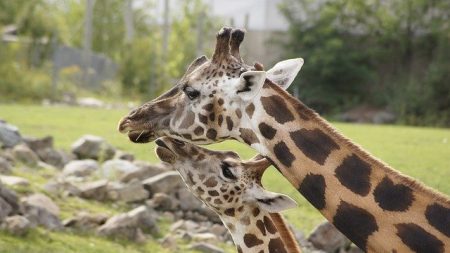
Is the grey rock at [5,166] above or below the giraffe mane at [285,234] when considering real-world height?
below

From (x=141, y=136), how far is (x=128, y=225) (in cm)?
494

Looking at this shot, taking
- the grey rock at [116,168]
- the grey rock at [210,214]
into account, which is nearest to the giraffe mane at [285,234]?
the grey rock at [210,214]

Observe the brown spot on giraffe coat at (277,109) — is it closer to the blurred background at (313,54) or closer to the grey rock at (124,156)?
the grey rock at (124,156)

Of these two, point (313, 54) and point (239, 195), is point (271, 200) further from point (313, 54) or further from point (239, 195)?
point (313, 54)

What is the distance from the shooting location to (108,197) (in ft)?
41.3

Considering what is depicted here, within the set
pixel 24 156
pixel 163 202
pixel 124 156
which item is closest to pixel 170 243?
pixel 163 202

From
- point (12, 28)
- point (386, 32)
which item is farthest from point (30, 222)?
point (386, 32)

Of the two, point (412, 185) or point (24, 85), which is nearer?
point (412, 185)

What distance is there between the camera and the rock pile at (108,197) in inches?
430

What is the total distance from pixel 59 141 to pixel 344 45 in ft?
80.6

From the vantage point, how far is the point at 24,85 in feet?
99.9

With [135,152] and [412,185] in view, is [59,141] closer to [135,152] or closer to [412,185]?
[135,152]

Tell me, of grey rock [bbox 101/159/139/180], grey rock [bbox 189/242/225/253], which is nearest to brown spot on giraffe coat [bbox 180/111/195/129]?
grey rock [bbox 189/242/225/253]

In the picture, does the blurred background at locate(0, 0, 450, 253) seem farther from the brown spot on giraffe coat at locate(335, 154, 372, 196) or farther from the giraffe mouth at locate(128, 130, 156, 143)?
the brown spot on giraffe coat at locate(335, 154, 372, 196)
